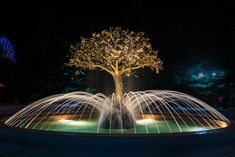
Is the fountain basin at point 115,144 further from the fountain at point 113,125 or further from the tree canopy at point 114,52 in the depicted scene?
the tree canopy at point 114,52

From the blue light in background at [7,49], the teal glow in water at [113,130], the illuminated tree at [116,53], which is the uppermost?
the blue light in background at [7,49]

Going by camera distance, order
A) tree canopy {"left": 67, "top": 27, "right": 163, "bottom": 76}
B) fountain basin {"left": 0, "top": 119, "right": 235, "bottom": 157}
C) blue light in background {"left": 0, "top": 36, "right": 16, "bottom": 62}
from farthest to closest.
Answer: blue light in background {"left": 0, "top": 36, "right": 16, "bottom": 62}, tree canopy {"left": 67, "top": 27, "right": 163, "bottom": 76}, fountain basin {"left": 0, "top": 119, "right": 235, "bottom": 157}

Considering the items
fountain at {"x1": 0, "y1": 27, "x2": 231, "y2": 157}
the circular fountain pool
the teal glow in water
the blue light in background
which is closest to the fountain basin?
fountain at {"x1": 0, "y1": 27, "x2": 231, "y2": 157}

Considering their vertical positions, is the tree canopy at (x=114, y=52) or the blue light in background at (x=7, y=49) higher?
the blue light in background at (x=7, y=49)

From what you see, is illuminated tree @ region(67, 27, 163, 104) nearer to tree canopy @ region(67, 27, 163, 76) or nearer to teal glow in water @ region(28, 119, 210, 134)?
tree canopy @ region(67, 27, 163, 76)

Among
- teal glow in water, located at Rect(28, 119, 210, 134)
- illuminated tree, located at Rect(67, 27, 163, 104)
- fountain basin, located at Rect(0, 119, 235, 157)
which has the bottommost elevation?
teal glow in water, located at Rect(28, 119, 210, 134)

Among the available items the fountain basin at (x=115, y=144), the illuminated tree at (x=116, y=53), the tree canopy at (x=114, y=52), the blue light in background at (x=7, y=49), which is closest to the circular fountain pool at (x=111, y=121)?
the illuminated tree at (x=116, y=53)

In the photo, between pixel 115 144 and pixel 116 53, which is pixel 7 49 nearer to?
pixel 116 53

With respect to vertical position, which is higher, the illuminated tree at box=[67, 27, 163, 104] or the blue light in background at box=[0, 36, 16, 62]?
the blue light in background at box=[0, 36, 16, 62]

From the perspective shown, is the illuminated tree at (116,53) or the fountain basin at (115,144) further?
the illuminated tree at (116,53)

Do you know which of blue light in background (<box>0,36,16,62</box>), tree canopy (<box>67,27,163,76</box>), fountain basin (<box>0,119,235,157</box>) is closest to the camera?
fountain basin (<box>0,119,235,157</box>)

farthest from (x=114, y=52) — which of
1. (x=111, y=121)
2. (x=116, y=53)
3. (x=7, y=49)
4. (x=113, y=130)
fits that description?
(x=7, y=49)

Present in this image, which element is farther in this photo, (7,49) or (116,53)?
(7,49)

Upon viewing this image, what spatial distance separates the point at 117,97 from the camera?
11.4 metres
